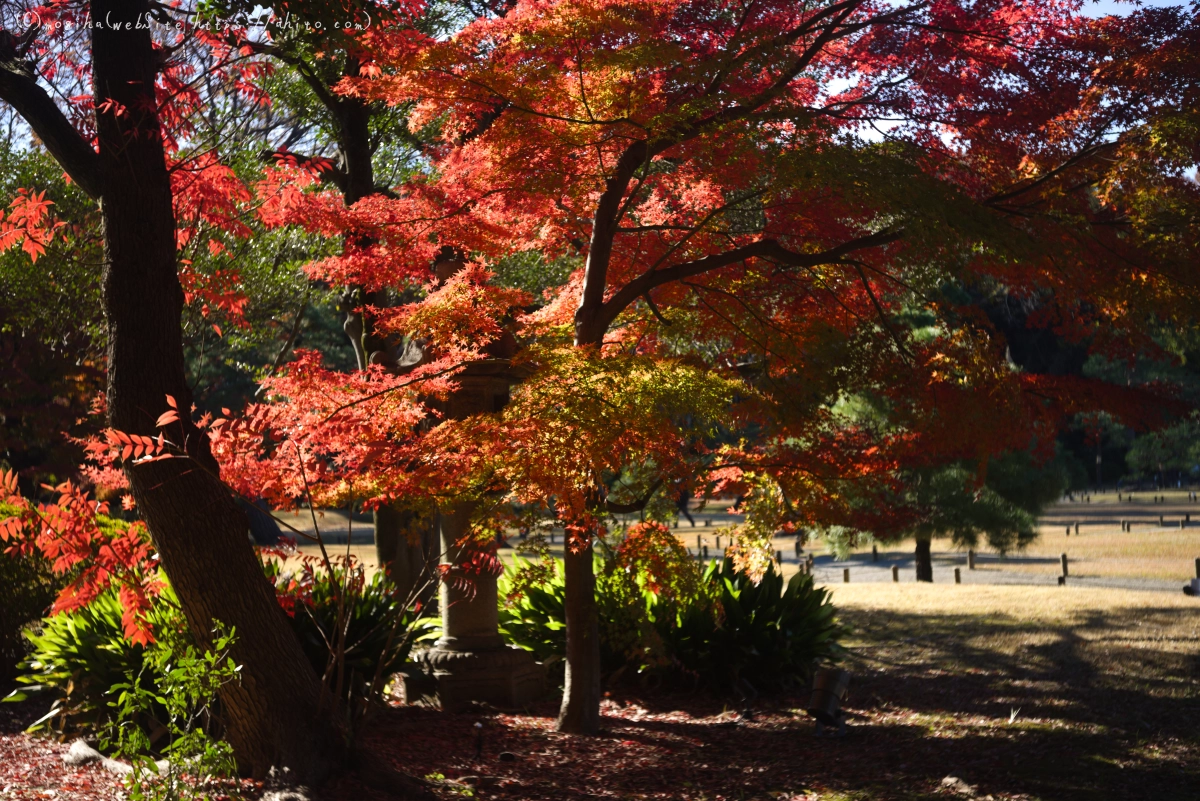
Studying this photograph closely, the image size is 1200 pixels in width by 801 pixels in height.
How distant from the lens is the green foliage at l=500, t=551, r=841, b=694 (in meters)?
10.6

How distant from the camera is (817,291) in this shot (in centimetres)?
977

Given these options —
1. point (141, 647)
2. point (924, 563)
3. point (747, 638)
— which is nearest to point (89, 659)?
point (141, 647)

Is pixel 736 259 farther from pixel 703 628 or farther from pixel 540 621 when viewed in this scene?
pixel 540 621

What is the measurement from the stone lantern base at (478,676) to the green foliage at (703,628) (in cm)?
69

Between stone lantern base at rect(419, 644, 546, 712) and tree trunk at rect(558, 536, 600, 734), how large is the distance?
3.35 feet

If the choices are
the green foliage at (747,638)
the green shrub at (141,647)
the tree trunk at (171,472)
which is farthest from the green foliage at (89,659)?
the green foliage at (747,638)

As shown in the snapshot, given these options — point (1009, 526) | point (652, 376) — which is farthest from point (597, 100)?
point (1009, 526)

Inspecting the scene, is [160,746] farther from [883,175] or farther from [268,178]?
[883,175]

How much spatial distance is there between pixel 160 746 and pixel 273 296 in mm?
8883

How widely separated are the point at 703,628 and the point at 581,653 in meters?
1.95

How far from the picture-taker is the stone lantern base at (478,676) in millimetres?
9930

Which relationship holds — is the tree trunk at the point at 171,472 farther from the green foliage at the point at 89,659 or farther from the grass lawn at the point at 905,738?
the green foliage at the point at 89,659

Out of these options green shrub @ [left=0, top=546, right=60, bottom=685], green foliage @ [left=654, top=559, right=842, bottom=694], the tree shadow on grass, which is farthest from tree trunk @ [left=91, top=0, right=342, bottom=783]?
green shrub @ [left=0, top=546, right=60, bottom=685]

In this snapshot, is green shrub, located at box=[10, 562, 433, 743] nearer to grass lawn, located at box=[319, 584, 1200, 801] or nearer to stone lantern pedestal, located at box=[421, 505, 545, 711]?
stone lantern pedestal, located at box=[421, 505, 545, 711]
